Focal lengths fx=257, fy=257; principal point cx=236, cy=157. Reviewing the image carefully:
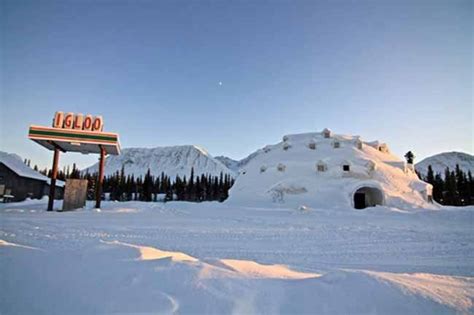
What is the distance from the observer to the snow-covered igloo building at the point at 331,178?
21203mm

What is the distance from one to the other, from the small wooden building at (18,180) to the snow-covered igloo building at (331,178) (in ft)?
74.0

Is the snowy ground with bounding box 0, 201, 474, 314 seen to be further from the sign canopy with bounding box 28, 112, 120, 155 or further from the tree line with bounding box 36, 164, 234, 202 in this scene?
the tree line with bounding box 36, 164, 234, 202

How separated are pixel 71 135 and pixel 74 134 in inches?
6.6

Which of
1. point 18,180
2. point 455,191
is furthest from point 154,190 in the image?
point 455,191

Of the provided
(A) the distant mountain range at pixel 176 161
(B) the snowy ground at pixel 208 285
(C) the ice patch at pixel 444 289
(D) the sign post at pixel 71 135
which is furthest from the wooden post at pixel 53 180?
(A) the distant mountain range at pixel 176 161

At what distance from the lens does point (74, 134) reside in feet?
A: 51.4

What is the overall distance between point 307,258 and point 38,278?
14.9 feet

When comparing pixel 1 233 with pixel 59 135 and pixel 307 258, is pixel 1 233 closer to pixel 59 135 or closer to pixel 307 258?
pixel 307 258

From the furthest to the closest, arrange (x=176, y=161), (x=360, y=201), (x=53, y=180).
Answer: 1. (x=176, y=161)
2. (x=360, y=201)
3. (x=53, y=180)

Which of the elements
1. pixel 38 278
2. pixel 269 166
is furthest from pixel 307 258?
pixel 269 166

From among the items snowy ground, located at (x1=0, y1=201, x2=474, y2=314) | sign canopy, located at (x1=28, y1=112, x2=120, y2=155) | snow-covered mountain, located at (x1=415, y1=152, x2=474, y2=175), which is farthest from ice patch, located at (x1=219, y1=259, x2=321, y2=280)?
snow-covered mountain, located at (x1=415, y1=152, x2=474, y2=175)

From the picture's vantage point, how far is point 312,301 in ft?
9.02

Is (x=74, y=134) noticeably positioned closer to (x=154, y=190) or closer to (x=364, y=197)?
(x=364, y=197)

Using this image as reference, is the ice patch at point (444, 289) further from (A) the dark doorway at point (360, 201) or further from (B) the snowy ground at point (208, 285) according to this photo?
(A) the dark doorway at point (360, 201)
